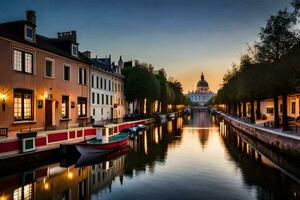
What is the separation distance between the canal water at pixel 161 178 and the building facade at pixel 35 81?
6.72 metres

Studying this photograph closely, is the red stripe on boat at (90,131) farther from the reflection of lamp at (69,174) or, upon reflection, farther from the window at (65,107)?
the reflection of lamp at (69,174)

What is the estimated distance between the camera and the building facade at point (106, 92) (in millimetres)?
48438

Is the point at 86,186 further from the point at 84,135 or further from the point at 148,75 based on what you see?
the point at 148,75

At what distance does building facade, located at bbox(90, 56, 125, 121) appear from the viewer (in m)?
48.4

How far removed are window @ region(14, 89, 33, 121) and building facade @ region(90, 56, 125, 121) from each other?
19283 millimetres

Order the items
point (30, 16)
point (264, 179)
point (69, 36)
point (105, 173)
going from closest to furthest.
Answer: point (264, 179) < point (105, 173) < point (30, 16) < point (69, 36)

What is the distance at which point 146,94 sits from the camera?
60719 millimetres

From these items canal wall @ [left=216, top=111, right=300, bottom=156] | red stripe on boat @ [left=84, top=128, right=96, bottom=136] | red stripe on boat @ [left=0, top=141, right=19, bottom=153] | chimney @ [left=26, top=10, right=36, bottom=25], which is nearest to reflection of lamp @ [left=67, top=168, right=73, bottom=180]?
red stripe on boat @ [left=0, top=141, right=19, bottom=153]

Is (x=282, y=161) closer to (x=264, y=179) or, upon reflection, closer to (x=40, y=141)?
(x=264, y=179)

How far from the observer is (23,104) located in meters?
26.7

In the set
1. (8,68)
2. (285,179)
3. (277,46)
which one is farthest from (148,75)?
(285,179)

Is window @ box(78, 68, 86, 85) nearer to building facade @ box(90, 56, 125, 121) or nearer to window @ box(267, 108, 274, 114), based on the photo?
building facade @ box(90, 56, 125, 121)

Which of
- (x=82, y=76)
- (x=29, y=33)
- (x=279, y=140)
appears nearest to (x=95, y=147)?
(x=29, y=33)

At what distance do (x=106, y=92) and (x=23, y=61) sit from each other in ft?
89.0
